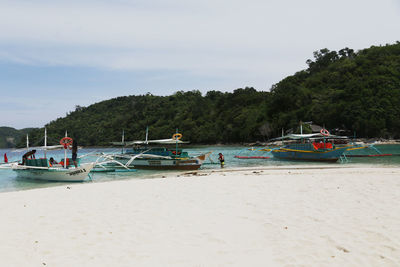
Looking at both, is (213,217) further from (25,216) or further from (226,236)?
(25,216)

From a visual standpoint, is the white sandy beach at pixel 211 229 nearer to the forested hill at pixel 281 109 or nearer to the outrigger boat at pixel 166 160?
the outrigger boat at pixel 166 160

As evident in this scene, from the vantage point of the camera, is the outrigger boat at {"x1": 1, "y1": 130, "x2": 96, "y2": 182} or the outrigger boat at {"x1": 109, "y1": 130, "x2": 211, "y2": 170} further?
the outrigger boat at {"x1": 109, "y1": 130, "x2": 211, "y2": 170}

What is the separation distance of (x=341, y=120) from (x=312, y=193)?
82.3 meters

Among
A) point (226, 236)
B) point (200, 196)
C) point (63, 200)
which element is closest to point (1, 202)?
point (63, 200)

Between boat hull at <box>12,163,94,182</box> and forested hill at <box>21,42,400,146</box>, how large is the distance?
249ft

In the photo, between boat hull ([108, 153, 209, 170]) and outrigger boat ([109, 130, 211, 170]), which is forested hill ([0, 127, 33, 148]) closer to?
outrigger boat ([109, 130, 211, 170])

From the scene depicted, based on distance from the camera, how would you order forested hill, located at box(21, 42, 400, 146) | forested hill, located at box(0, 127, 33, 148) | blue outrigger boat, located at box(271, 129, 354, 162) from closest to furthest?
blue outrigger boat, located at box(271, 129, 354, 162), forested hill, located at box(21, 42, 400, 146), forested hill, located at box(0, 127, 33, 148)

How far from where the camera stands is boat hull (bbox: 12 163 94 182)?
19894mm

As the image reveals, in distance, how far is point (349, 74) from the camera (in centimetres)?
9556

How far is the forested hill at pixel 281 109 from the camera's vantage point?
80.1 meters

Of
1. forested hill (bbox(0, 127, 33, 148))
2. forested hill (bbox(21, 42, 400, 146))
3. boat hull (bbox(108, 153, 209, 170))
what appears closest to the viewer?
boat hull (bbox(108, 153, 209, 170))

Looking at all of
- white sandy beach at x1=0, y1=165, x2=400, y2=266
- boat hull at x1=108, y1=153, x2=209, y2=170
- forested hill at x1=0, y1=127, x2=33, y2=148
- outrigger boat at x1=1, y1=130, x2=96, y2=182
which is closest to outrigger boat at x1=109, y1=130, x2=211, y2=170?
boat hull at x1=108, y1=153, x2=209, y2=170

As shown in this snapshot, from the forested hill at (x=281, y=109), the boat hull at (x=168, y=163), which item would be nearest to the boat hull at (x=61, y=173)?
the boat hull at (x=168, y=163)

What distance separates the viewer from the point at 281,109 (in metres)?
105
